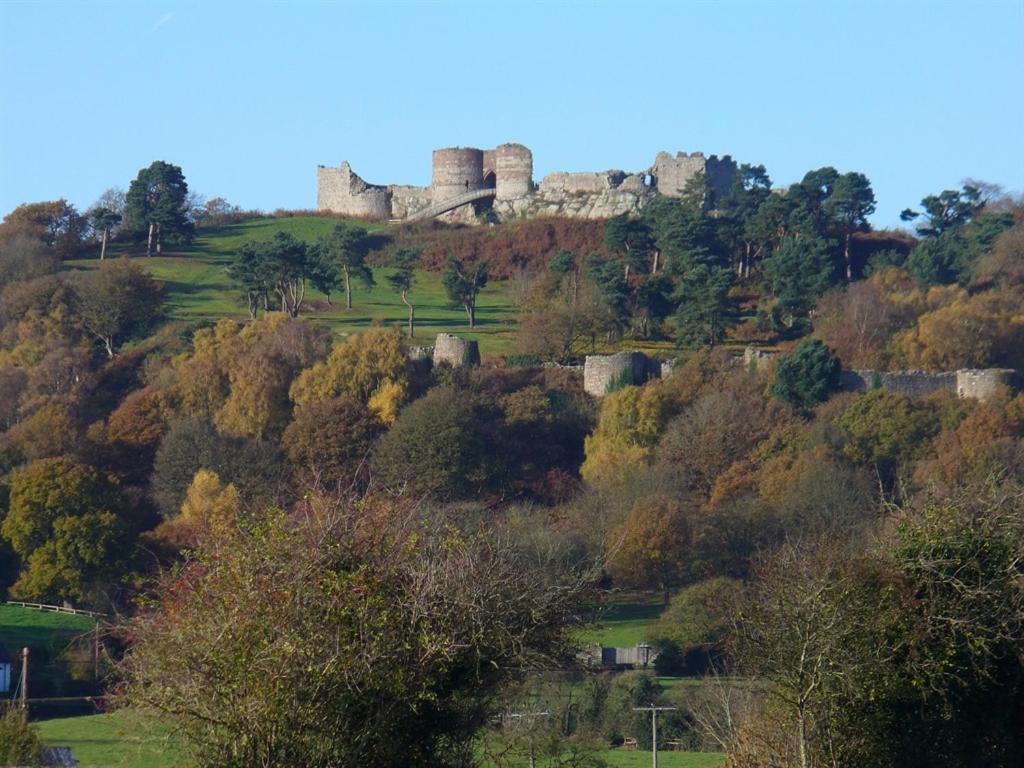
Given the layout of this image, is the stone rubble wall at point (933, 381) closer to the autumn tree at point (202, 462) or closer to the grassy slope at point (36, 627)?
the autumn tree at point (202, 462)

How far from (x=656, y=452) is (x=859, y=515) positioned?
9.63 m

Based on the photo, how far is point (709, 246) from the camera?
2921 inches

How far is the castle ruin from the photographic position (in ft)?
282

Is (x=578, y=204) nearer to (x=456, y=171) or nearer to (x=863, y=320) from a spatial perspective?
(x=456, y=171)

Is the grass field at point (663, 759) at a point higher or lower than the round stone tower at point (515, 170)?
lower

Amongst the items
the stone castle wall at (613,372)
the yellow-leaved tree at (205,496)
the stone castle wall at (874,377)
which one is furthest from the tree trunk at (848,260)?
the yellow-leaved tree at (205,496)

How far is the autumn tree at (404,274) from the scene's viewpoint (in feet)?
249

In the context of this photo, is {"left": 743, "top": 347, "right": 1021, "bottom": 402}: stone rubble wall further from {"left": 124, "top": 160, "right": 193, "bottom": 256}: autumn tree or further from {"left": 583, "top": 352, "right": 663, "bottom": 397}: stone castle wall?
{"left": 124, "top": 160, "right": 193, "bottom": 256}: autumn tree

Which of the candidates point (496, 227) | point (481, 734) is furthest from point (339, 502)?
point (496, 227)

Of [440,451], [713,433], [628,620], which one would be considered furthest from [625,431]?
[628,620]

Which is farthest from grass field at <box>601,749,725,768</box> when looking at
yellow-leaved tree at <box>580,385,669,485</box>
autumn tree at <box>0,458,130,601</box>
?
yellow-leaved tree at <box>580,385,669,485</box>

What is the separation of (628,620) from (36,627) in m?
13.0

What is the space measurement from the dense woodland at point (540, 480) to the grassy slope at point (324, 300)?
0.83 metres

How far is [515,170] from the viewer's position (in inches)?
3553
